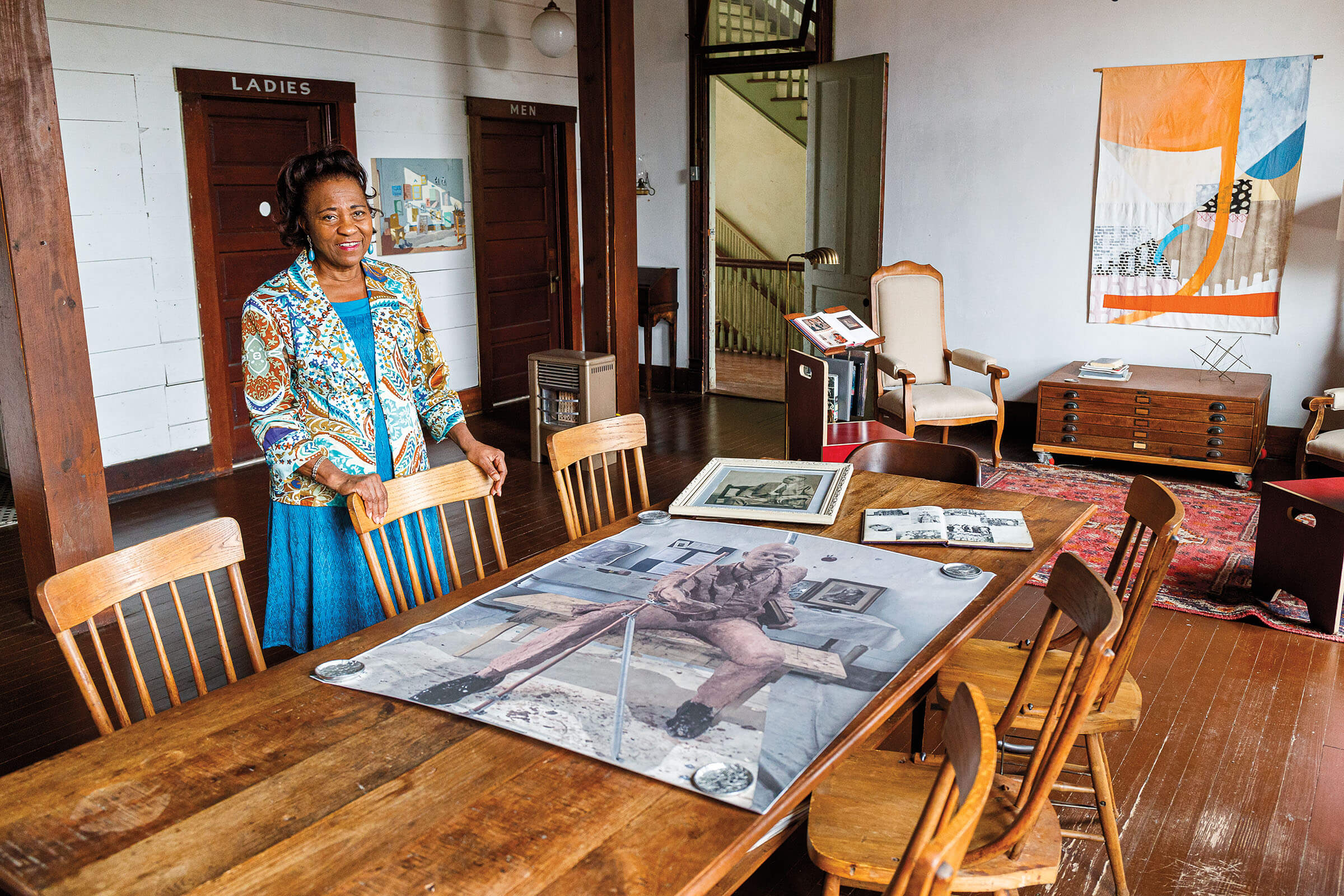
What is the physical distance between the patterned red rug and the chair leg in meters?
1.36

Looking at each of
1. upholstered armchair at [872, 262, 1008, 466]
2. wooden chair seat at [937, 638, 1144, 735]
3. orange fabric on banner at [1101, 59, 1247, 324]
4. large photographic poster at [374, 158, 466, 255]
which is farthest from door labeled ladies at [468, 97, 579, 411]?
wooden chair seat at [937, 638, 1144, 735]

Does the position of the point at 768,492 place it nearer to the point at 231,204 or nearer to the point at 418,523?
the point at 418,523

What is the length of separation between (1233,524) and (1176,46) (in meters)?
2.99

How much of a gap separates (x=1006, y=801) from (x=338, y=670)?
3.92 feet

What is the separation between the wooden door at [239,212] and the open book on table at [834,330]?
3.10 metres

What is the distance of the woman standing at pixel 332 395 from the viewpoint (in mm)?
2441

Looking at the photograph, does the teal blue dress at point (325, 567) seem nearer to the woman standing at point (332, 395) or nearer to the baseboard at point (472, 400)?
the woman standing at point (332, 395)

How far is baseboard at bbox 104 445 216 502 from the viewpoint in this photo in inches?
216

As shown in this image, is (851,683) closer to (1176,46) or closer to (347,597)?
(347,597)

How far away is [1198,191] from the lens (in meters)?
6.19

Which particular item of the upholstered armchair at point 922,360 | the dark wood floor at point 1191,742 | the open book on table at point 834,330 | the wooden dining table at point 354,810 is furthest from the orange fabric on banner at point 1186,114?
the wooden dining table at point 354,810

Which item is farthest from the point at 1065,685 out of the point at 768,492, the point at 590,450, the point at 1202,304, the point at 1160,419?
the point at 1202,304

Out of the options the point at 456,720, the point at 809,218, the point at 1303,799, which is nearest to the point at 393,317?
the point at 456,720

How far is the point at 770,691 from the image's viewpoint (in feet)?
5.26
